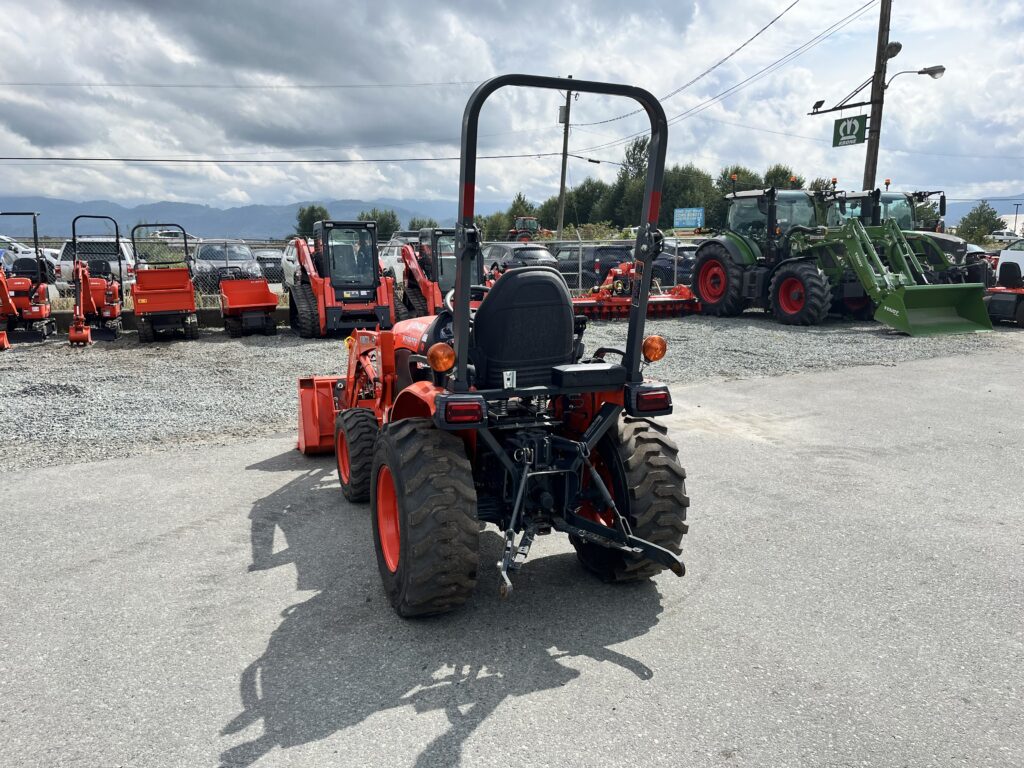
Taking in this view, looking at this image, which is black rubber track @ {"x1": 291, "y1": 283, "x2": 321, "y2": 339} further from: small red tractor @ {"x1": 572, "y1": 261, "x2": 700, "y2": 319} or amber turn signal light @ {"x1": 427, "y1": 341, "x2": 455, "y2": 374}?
amber turn signal light @ {"x1": 427, "y1": 341, "x2": 455, "y2": 374}

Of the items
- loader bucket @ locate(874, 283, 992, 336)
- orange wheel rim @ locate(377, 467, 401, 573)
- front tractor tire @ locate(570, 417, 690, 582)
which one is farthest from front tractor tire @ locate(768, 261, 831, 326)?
orange wheel rim @ locate(377, 467, 401, 573)

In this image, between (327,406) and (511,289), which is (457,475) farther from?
(327,406)

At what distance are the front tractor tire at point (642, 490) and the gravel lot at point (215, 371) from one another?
460 centimetres

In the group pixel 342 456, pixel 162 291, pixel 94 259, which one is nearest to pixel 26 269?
pixel 162 291

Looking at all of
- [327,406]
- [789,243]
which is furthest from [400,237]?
[327,406]

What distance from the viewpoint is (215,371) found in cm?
1078

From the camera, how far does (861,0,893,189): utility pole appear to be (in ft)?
61.4

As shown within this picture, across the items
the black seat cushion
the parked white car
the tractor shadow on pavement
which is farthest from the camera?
the parked white car

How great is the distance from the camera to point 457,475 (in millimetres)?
3521

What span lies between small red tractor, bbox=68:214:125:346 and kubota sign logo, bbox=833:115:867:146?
1662cm

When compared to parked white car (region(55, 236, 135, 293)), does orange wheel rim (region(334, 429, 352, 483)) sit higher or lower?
lower

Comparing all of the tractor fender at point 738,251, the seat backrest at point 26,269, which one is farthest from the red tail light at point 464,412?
the tractor fender at point 738,251

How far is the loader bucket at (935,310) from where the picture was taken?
1352 cm

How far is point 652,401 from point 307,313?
11281 mm
